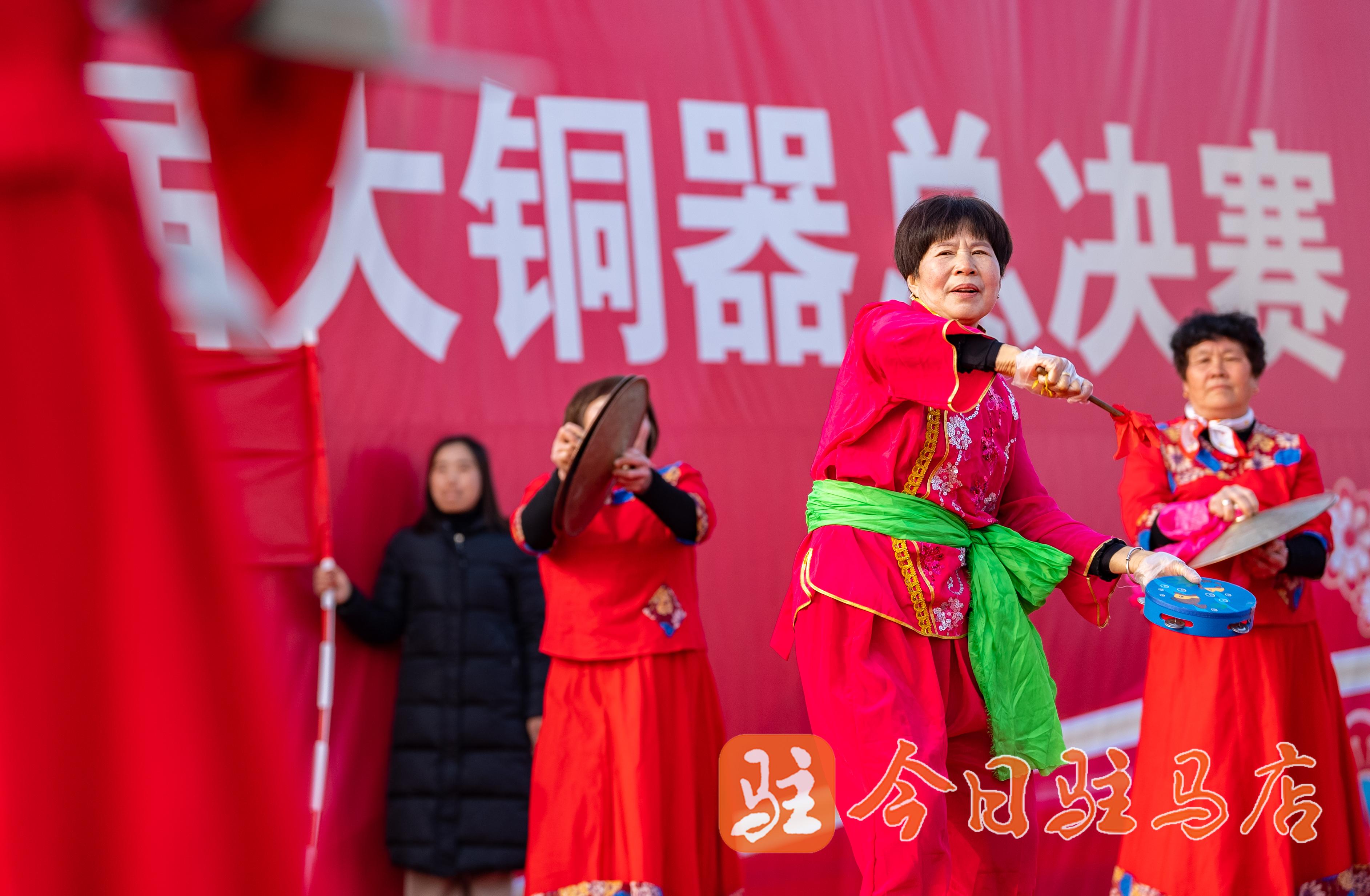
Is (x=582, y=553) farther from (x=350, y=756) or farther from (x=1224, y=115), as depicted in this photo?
(x=1224, y=115)

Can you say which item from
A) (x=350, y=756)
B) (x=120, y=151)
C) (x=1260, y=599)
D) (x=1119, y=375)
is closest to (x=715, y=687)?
(x=350, y=756)

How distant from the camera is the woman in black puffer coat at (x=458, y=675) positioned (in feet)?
12.9

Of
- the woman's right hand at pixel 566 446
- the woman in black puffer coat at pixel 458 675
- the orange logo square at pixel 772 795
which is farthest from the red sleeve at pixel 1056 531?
the woman in black puffer coat at pixel 458 675

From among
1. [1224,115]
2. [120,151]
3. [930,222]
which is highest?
[1224,115]

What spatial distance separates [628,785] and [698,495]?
76 cm

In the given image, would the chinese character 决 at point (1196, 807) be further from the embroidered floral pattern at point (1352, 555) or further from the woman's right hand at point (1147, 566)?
the embroidered floral pattern at point (1352, 555)

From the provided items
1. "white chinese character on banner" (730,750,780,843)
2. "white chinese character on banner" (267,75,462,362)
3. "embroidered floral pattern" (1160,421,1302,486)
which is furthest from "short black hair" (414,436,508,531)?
"embroidered floral pattern" (1160,421,1302,486)

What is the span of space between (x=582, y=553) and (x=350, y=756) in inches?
45.2

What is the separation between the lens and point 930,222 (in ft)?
8.13

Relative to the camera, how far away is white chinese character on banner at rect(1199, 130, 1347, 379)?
199 inches

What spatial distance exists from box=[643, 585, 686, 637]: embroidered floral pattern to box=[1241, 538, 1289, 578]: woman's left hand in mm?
1431

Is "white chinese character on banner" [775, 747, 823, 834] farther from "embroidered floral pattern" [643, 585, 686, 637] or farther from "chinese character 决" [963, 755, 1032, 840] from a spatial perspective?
"chinese character 决" [963, 755, 1032, 840]

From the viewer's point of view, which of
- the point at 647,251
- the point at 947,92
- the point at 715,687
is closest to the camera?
the point at 715,687

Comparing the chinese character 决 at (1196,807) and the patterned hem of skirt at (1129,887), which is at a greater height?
the chinese character 决 at (1196,807)
